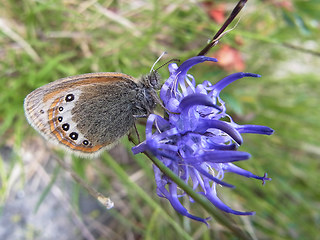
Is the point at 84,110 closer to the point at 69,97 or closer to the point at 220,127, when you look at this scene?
the point at 69,97

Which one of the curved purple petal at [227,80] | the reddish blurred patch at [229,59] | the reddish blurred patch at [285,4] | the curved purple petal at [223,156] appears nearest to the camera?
the curved purple petal at [223,156]

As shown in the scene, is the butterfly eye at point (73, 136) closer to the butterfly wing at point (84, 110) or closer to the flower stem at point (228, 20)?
the butterfly wing at point (84, 110)

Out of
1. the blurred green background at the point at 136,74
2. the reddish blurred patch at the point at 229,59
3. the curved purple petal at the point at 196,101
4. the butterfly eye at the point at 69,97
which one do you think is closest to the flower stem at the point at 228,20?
the curved purple petal at the point at 196,101

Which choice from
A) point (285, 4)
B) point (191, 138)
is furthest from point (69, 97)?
point (285, 4)

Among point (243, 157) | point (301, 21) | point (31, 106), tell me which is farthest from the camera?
point (301, 21)

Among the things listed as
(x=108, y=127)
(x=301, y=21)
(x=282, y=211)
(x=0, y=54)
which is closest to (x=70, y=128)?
(x=108, y=127)

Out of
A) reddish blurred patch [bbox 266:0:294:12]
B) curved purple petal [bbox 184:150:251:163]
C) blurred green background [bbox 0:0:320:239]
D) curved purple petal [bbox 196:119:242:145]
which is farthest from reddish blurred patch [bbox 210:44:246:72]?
curved purple petal [bbox 184:150:251:163]

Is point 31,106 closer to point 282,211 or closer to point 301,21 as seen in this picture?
point 301,21

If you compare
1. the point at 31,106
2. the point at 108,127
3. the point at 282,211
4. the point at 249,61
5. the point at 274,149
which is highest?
the point at 31,106
